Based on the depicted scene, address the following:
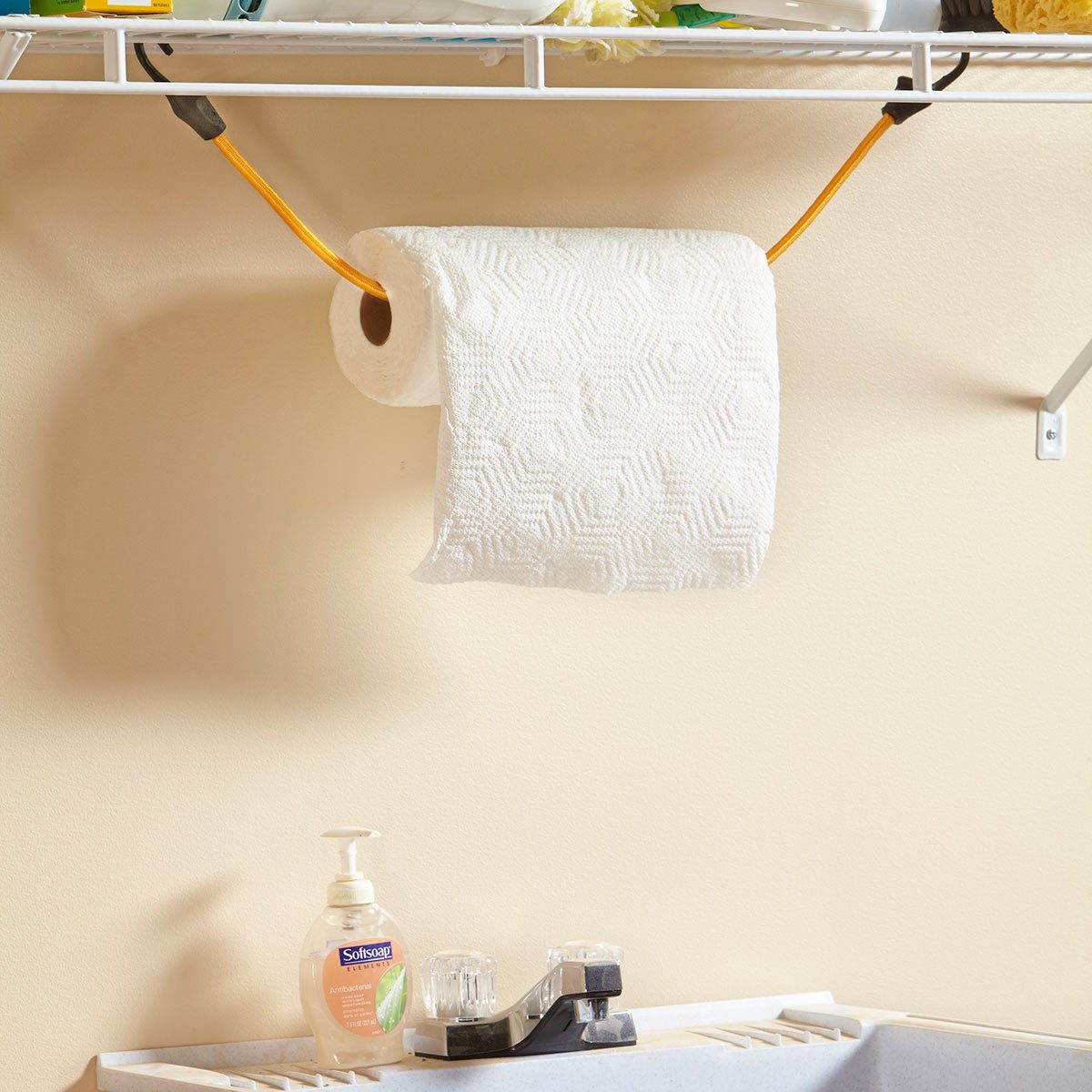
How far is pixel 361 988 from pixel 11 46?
61 centimetres

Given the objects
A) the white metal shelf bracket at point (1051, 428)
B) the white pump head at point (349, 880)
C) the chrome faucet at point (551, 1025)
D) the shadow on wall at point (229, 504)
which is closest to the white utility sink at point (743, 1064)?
the chrome faucet at point (551, 1025)

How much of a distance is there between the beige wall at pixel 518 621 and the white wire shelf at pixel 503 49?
0.03 metres

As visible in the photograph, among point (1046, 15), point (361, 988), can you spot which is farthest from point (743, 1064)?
point (1046, 15)

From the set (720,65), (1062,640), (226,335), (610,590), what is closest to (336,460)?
(226,335)

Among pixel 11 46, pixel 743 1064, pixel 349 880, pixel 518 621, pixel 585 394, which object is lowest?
pixel 743 1064

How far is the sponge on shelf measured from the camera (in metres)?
0.81

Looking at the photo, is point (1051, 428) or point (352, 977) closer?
point (352, 977)

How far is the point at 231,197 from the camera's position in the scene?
954 mm

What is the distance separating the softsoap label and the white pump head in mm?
29

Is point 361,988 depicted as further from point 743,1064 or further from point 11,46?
point 11,46

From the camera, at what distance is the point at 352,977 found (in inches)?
34.4

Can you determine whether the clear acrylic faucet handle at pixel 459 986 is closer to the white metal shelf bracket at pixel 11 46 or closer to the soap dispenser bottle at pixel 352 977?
the soap dispenser bottle at pixel 352 977

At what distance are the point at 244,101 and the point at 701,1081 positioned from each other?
75cm

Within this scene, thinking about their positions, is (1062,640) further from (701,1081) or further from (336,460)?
(336,460)
